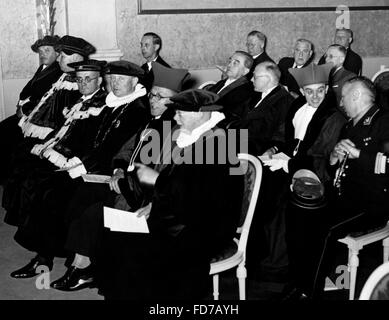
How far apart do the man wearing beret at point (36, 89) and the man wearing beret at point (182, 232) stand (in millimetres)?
2992

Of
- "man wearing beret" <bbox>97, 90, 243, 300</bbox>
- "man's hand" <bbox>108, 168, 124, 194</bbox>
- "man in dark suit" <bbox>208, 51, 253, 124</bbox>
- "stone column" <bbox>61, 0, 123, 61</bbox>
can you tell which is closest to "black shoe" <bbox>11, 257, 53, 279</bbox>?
"man's hand" <bbox>108, 168, 124, 194</bbox>

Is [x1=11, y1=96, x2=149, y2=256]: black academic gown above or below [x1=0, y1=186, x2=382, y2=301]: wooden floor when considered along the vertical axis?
above

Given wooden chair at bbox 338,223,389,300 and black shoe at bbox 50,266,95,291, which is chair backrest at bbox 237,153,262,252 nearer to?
wooden chair at bbox 338,223,389,300

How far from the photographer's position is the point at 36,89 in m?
6.29

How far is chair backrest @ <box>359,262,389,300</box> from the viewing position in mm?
2008

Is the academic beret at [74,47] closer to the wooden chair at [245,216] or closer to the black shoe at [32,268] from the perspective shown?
the black shoe at [32,268]

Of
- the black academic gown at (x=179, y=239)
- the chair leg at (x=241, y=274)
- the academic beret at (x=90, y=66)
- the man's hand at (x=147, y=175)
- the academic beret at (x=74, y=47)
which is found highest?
the academic beret at (x=74, y=47)

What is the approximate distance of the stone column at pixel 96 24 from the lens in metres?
8.16

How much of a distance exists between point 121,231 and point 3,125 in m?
3.67

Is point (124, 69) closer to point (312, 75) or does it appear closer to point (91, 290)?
point (312, 75)

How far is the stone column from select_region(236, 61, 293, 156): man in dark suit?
3.82 meters

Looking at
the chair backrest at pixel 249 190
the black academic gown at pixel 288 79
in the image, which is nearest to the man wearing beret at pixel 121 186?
the chair backrest at pixel 249 190

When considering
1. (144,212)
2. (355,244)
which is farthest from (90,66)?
(355,244)
